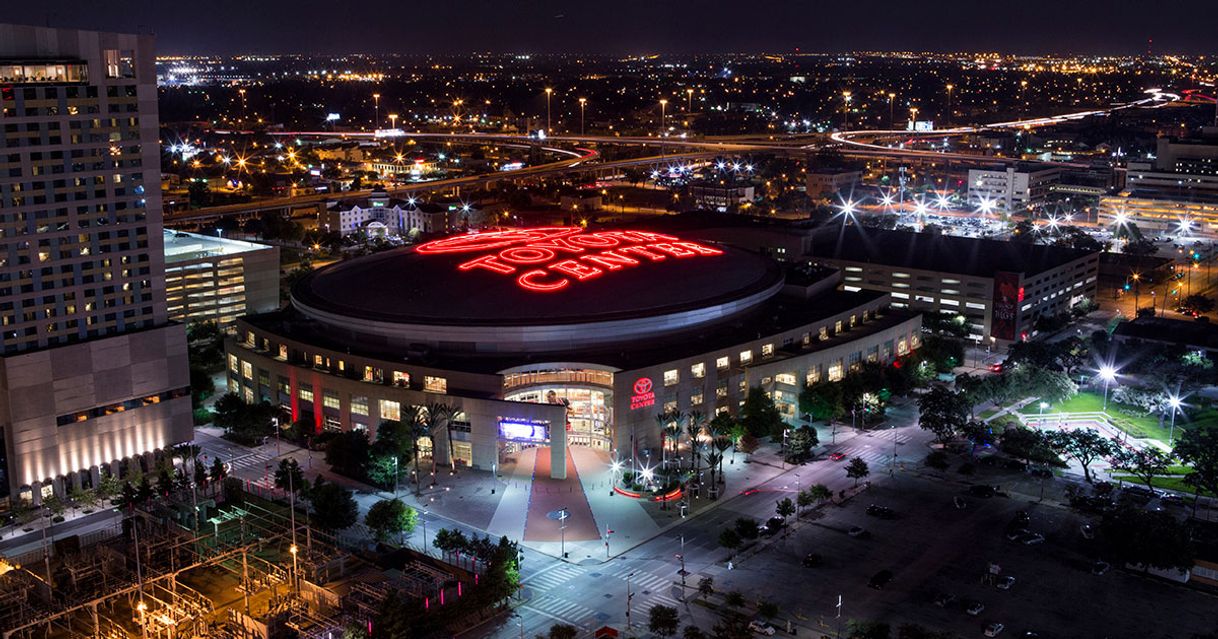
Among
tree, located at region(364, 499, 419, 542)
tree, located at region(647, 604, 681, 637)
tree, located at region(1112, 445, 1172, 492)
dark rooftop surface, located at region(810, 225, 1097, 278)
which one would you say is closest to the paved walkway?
tree, located at region(364, 499, 419, 542)

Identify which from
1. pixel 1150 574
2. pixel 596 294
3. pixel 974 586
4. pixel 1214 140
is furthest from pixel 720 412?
pixel 1214 140

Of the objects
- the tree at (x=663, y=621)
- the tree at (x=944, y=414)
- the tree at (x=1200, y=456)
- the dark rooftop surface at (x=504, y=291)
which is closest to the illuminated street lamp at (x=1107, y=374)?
the tree at (x=1200, y=456)

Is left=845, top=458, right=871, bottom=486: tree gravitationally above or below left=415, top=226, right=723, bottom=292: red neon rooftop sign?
below

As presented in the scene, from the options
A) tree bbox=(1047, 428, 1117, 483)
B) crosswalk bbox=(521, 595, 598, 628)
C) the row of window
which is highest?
the row of window

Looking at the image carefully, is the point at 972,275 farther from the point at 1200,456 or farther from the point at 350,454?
the point at 350,454

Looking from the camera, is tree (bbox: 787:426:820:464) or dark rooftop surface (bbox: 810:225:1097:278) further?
dark rooftop surface (bbox: 810:225:1097:278)

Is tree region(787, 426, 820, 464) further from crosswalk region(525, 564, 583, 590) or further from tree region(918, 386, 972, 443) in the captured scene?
crosswalk region(525, 564, 583, 590)

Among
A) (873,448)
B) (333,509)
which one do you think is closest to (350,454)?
(333,509)

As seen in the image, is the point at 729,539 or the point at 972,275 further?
the point at 972,275
